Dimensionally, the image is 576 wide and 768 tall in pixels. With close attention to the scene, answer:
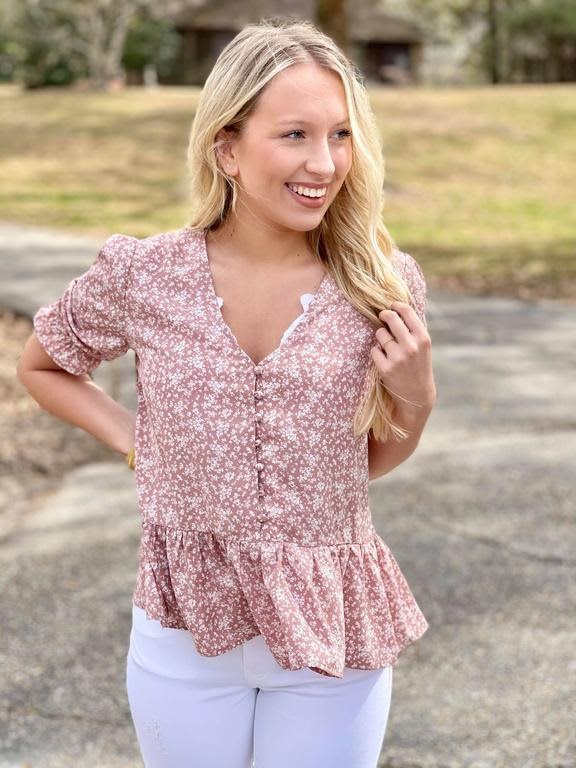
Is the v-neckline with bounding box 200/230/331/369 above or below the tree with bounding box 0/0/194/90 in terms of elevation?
above

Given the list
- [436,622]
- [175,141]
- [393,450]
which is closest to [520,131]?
[175,141]

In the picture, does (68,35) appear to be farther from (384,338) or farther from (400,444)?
(384,338)

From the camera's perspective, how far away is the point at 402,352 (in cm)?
188

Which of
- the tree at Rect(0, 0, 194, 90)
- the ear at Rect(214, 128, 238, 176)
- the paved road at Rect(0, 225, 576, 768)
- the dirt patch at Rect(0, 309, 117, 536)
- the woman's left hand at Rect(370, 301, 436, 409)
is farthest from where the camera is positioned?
the tree at Rect(0, 0, 194, 90)

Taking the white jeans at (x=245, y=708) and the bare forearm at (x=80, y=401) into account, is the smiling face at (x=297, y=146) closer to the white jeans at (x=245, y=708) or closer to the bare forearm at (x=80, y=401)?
the bare forearm at (x=80, y=401)

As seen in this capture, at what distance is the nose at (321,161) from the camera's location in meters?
1.89

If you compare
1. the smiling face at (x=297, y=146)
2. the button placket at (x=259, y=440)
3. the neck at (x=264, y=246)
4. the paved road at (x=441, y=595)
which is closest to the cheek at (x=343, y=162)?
the smiling face at (x=297, y=146)

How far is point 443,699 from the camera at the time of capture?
11.7ft

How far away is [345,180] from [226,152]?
0.67 feet

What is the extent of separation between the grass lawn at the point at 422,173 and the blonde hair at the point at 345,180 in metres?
8.32

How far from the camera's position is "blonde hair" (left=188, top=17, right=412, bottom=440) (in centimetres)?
190

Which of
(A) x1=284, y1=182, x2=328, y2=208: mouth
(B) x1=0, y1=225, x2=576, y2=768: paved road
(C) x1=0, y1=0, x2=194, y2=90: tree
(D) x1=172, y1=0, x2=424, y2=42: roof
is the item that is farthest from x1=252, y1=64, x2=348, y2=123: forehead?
(D) x1=172, y1=0, x2=424, y2=42: roof

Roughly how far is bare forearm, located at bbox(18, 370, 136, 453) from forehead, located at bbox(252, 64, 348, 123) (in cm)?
64

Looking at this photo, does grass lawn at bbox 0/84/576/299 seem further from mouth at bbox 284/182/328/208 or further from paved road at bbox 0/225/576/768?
mouth at bbox 284/182/328/208
